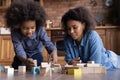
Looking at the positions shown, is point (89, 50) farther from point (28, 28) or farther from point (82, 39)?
point (28, 28)

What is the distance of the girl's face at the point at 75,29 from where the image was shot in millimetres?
1784

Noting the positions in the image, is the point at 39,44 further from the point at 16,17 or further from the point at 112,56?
the point at 112,56

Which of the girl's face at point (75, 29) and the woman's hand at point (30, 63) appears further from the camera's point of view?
the girl's face at point (75, 29)

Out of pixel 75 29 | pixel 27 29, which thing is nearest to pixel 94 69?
pixel 75 29

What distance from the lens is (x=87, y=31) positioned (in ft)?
6.06

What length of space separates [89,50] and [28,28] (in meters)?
0.46

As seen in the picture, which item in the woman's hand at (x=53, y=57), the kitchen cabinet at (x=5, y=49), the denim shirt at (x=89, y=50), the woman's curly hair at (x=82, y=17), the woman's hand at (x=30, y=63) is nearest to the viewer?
the woman's hand at (x=30, y=63)

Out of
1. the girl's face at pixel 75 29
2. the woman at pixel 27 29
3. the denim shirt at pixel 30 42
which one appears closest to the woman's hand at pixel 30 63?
the woman at pixel 27 29

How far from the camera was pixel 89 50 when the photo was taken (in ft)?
5.74

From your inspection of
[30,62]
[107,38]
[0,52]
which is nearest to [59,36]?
[107,38]

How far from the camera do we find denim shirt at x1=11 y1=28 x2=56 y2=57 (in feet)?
6.18

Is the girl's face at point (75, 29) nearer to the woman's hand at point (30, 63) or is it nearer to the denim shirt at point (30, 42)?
the denim shirt at point (30, 42)

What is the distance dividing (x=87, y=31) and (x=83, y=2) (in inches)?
123

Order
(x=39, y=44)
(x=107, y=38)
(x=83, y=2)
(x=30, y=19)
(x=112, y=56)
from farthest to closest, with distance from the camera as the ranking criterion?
(x=83, y=2), (x=107, y=38), (x=39, y=44), (x=112, y=56), (x=30, y=19)
